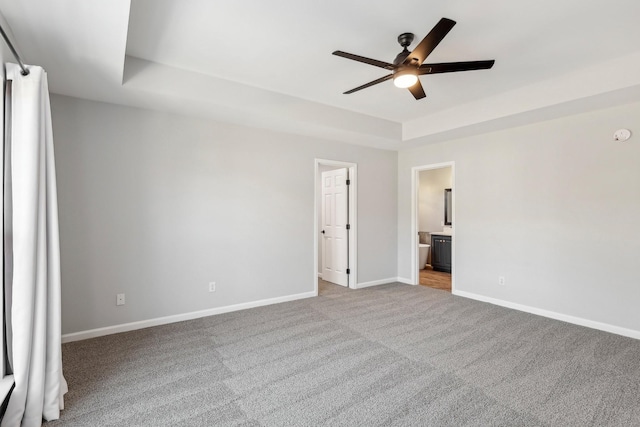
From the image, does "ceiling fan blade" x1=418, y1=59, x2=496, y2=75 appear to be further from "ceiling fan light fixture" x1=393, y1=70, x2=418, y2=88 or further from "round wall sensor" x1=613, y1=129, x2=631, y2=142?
"round wall sensor" x1=613, y1=129, x2=631, y2=142

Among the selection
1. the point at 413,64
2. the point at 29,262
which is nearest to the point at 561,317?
the point at 413,64

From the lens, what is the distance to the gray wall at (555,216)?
A: 11.1 ft

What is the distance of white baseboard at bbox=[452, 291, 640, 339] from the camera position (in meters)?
3.36

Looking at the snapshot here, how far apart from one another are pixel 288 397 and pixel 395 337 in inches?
56.1

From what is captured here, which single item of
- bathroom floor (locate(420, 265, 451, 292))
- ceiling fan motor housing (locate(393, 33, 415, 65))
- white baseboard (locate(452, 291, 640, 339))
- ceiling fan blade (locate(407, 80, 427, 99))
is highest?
ceiling fan motor housing (locate(393, 33, 415, 65))

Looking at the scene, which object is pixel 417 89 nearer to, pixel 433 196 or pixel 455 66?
pixel 455 66

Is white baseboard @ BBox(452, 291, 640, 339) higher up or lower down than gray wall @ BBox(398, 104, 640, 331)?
lower down

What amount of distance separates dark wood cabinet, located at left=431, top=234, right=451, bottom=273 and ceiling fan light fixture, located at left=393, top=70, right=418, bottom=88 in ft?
15.9

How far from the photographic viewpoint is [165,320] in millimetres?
3645

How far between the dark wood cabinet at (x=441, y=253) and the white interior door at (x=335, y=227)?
255cm

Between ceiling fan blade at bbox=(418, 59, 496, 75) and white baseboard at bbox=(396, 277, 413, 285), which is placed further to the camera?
white baseboard at bbox=(396, 277, 413, 285)

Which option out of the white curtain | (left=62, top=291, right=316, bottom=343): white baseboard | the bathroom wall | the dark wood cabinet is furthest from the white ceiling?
the bathroom wall

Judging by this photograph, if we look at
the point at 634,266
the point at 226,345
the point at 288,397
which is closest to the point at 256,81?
the point at 226,345

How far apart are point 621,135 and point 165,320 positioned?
5.27m
